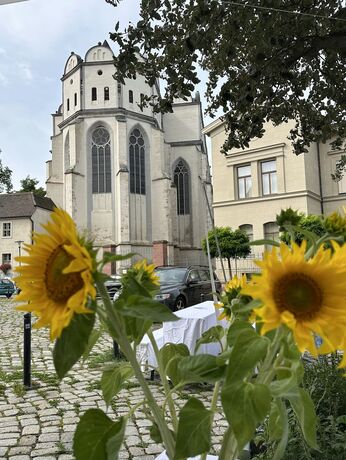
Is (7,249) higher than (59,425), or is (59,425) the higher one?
(7,249)

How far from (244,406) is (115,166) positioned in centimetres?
3668

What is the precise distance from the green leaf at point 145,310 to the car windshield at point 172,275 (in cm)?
1216

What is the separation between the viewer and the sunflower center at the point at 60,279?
0.61 metres

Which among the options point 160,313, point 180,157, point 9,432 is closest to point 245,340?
point 160,313

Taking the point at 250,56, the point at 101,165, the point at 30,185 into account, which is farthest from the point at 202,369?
the point at 30,185

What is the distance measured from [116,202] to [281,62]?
31.1m

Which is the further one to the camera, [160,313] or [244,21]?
[244,21]

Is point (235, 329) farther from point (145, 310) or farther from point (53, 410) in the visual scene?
point (53, 410)

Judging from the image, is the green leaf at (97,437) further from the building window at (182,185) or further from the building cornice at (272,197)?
the building window at (182,185)

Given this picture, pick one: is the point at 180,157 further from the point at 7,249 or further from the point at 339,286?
the point at 339,286

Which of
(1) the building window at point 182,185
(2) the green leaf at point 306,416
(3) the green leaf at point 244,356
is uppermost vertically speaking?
(1) the building window at point 182,185

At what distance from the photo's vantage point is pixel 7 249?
36.4m

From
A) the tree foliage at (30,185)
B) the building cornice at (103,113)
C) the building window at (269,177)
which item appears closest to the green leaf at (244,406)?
the building window at (269,177)

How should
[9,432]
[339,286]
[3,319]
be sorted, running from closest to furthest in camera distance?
1. [339,286]
2. [9,432]
3. [3,319]
